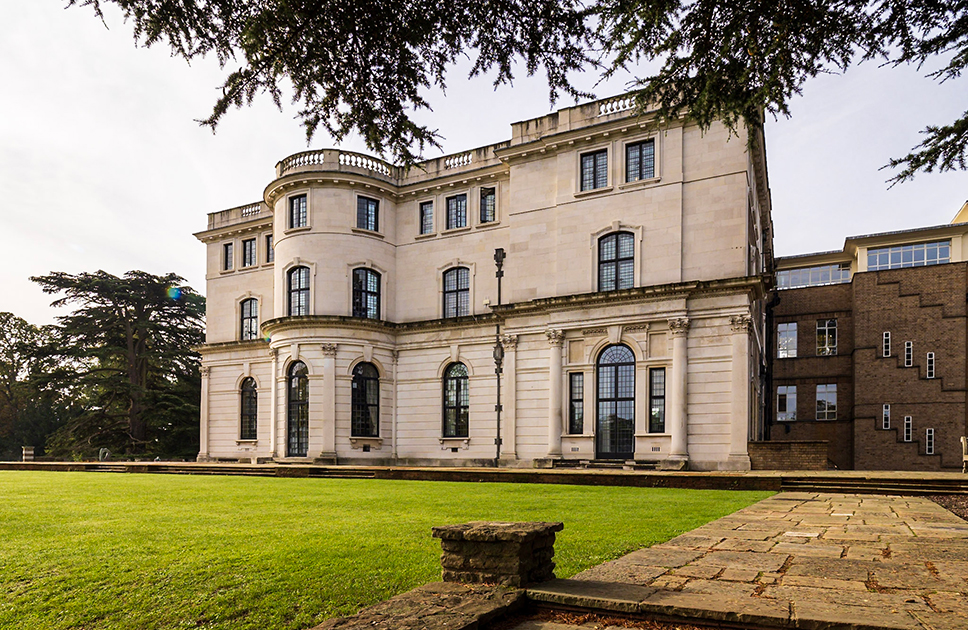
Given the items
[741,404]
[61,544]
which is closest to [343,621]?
[61,544]

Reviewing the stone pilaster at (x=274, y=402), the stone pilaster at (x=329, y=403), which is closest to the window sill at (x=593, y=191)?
the stone pilaster at (x=329, y=403)

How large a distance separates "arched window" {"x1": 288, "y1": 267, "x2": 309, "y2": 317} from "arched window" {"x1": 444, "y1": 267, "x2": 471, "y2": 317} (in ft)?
22.9

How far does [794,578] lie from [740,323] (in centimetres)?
A: 2183

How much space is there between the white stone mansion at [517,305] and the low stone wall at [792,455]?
83 cm

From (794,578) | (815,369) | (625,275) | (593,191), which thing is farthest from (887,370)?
(794,578)

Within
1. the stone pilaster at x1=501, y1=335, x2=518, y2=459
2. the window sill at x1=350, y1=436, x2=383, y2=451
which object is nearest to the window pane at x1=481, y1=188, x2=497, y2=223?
the stone pilaster at x1=501, y1=335, x2=518, y2=459

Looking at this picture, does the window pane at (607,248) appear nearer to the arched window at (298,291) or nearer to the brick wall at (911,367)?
the arched window at (298,291)

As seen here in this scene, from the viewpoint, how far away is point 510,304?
31.7 meters

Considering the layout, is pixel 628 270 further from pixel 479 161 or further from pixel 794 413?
pixel 794 413

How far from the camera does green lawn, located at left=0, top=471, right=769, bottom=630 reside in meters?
5.31

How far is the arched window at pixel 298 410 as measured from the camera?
113ft

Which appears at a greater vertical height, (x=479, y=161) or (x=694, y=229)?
(x=479, y=161)

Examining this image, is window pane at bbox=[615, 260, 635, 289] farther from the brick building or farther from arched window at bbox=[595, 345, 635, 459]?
the brick building

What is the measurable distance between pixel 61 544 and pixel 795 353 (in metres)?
40.8
